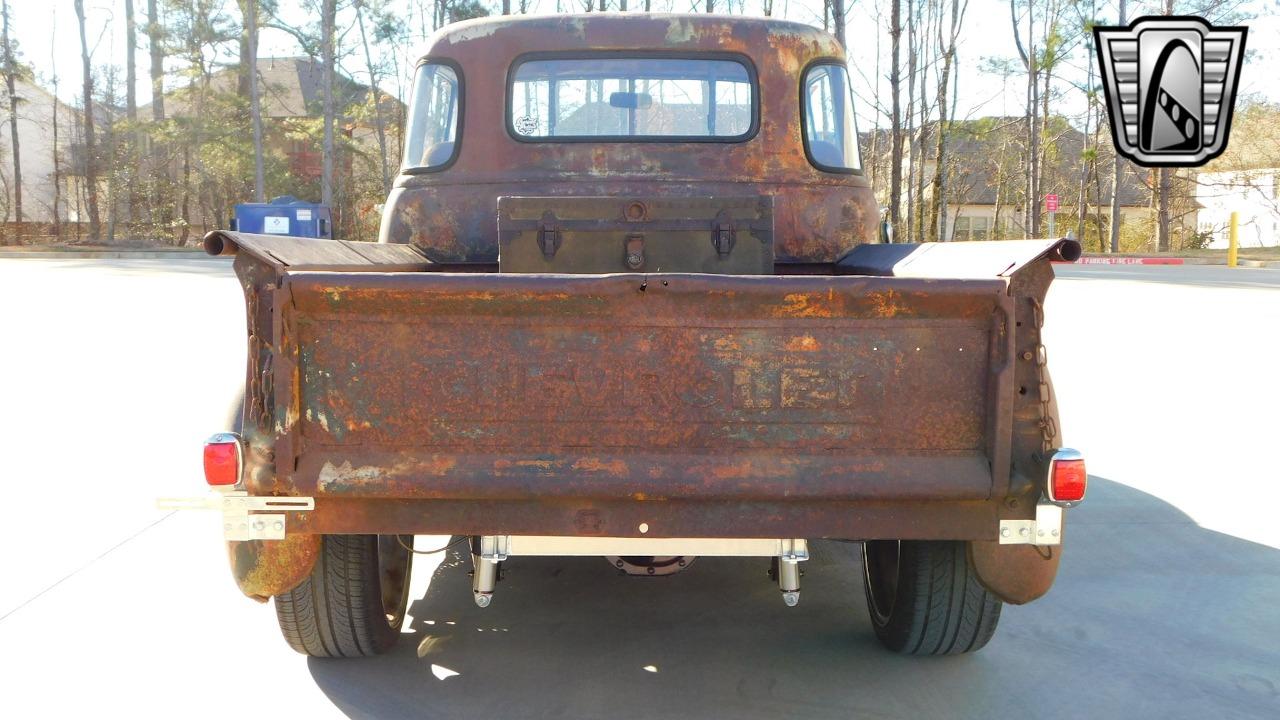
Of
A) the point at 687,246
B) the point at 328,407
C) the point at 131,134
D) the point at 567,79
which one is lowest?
the point at 328,407

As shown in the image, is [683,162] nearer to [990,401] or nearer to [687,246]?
[687,246]

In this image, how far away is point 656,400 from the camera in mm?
2764

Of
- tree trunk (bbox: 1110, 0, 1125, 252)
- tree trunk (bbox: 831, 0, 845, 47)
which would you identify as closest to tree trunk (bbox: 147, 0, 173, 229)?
tree trunk (bbox: 831, 0, 845, 47)

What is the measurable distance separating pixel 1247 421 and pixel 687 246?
541cm

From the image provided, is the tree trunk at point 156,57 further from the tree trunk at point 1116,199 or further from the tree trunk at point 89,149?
the tree trunk at point 1116,199

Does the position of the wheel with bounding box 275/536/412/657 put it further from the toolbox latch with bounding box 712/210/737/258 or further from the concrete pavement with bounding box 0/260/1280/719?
the toolbox latch with bounding box 712/210/737/258

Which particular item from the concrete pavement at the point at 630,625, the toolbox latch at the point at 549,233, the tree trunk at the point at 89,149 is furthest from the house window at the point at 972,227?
the toolbox latch at the point at 549,233

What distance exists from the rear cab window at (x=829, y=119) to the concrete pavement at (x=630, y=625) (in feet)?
5.65

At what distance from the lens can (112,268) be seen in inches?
1002

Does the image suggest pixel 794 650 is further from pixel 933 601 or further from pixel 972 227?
pixel 972 227

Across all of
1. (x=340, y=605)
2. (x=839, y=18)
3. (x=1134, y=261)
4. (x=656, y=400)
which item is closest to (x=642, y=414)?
(x=656, y=400)

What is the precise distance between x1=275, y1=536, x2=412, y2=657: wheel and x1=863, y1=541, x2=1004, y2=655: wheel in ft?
5.22

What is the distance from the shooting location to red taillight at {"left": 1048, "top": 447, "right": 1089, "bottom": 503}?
105 inches

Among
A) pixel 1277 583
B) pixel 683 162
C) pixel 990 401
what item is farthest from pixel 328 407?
pixel 1277 583
